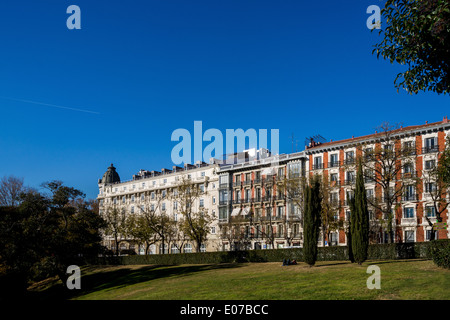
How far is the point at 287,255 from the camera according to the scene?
5100 centimetres

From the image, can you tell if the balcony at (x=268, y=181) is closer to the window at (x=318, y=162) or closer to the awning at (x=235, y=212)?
the awning at (x=235, y=212)

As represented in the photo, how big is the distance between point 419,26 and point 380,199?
4693 cm

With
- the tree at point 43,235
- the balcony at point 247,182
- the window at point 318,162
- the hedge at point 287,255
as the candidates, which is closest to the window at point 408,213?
the window at point 318,162

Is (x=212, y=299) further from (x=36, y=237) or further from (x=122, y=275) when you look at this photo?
(x=122, y=275)

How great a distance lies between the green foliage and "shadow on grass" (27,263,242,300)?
24578 millimetres

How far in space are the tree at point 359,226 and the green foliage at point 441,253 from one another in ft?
21.6

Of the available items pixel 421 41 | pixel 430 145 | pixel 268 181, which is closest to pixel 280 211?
pixel 268 181

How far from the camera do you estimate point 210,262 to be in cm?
5944

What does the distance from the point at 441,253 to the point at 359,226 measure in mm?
8637

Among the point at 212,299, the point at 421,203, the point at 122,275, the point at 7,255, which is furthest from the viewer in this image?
the point at 421,203

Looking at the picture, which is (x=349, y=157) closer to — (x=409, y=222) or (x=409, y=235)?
(x=409, y=222)

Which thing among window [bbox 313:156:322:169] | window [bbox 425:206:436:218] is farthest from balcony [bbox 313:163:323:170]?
window [bbox 425:206:436:218]
